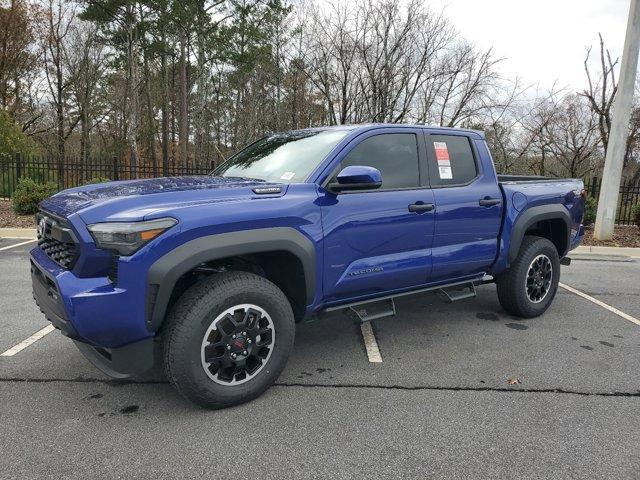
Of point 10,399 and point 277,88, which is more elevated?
point 277,88

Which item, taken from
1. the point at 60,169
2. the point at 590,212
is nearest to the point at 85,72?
the point at 60,169

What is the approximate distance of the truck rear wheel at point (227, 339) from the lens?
2.72 metres

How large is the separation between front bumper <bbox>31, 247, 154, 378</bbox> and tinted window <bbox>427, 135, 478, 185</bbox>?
2.53m

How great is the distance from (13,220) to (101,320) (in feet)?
34.7

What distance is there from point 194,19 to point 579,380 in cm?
2055

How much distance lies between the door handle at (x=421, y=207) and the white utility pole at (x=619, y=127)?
9.05 meters

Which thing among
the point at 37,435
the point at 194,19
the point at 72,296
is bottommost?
the point at 37,435

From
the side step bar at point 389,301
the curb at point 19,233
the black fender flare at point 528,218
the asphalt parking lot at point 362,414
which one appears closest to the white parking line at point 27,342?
the asphalt parking lot at point 362,414

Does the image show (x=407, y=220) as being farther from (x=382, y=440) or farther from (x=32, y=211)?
(x=32, y=211)

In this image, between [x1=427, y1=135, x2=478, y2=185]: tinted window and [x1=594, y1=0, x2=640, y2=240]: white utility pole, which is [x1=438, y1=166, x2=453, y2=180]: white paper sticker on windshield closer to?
[x1=427, y1=135, x2=478, y2=185]: tinted window

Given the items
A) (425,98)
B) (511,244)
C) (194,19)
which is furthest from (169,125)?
(511,244)

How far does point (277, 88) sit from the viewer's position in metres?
20.0

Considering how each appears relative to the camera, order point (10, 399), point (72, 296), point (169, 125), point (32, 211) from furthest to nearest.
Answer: point (169, 125) → point (32, 211) → point (10, 399) → point (72, 296)

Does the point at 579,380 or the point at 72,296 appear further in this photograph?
the point at 579,380
